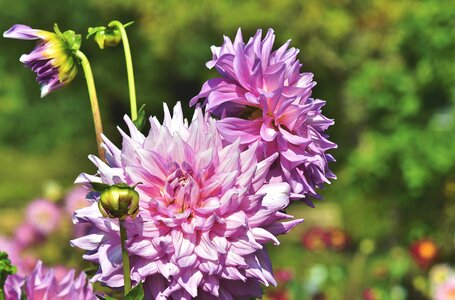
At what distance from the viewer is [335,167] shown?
15.2m

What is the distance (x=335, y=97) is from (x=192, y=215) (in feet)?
47.9

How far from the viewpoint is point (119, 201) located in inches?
36.1

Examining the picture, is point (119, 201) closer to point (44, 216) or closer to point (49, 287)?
point (49, 287)

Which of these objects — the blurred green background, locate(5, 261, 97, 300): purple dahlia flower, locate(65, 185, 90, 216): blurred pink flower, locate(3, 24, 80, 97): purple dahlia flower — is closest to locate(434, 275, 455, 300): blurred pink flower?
the blurred green background

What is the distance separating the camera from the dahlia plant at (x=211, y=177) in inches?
39.9

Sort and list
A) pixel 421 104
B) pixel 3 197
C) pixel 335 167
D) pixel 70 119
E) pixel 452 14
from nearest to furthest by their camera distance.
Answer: pixel 452 14
pixel 421 104
pixel 335 167
pixel 70 119
pixel 3 197

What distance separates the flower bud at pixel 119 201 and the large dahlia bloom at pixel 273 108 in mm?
162

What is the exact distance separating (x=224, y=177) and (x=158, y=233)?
96 millimetres

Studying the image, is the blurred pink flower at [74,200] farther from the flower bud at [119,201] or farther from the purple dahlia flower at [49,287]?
the flower bud at [119,201]

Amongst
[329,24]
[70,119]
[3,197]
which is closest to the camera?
Answer: [329,24]

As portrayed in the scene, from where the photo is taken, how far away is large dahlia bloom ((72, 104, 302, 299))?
101 cm

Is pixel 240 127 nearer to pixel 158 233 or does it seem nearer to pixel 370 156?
pixel 158 233

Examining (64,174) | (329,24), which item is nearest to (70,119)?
(64,174)

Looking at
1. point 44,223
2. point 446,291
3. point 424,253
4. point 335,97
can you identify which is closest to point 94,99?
point 44,223
